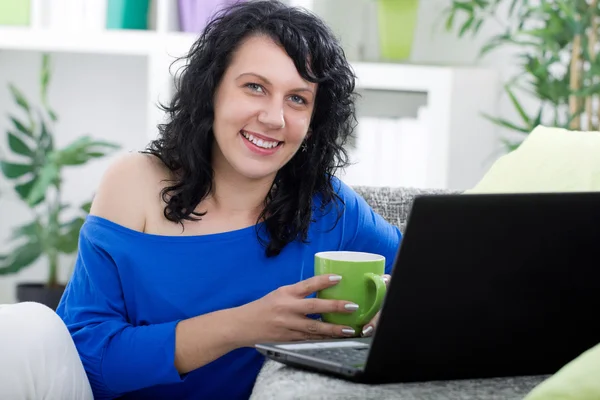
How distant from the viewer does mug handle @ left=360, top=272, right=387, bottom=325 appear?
1.12 meters

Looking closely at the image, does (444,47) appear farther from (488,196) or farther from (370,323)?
(488,196)

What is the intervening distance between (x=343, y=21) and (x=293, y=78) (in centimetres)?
168

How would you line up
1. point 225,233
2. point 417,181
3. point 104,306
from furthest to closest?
point 417,181
point 225,233
point 104,306

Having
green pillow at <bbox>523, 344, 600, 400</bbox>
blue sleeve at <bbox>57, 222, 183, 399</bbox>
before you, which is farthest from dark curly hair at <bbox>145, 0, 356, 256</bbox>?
green pillow at <bbox>523, 344, 600, 400</bbox>

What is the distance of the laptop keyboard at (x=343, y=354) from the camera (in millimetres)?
921

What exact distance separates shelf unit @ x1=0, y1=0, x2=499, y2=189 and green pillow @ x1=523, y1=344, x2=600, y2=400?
2118 millimetres

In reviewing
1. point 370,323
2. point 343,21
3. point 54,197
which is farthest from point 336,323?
point 54,197

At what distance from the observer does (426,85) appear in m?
2.84

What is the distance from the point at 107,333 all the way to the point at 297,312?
0.36 metres

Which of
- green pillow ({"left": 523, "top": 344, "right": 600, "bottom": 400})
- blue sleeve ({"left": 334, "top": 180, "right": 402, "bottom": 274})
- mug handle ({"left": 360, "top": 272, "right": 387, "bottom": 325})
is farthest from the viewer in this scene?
blue sleeve ({"left": 334, "top": 180, "right": 402, "bottom": 274})

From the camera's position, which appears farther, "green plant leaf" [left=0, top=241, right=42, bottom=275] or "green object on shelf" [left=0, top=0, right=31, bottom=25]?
"green plant leaf" [left=0, top=241, right=42, bottom=275]

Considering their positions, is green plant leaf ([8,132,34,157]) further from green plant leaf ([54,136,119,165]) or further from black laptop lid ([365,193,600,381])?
black laptop lid ([365,193,600,381])

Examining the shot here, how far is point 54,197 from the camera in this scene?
3348 millimetres

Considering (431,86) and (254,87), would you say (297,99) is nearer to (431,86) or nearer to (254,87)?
(254,87)
